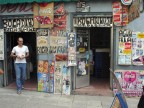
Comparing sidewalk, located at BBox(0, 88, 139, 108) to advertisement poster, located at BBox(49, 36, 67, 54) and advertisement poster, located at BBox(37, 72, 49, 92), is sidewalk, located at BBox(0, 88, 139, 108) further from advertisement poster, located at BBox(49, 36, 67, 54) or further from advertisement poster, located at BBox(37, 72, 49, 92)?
advertisement poster, located at BBox(49, 36, 67, 54)

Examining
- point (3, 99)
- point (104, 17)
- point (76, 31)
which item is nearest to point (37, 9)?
point (76, 31)

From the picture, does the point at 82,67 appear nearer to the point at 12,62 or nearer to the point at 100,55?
the point at 100,55

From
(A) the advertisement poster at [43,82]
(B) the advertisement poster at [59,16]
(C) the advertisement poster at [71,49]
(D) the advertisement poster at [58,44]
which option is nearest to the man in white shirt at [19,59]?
(A) the advertisement poster at [43,82]

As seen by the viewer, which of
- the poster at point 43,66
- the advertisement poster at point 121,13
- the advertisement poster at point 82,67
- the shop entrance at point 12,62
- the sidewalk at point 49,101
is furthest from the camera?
the shop entrance at point 12,62

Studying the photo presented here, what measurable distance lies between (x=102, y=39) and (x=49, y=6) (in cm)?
351

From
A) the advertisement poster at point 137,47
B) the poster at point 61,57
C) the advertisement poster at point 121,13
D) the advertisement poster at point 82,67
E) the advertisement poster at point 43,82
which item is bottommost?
the advertisement poster at point 43,82

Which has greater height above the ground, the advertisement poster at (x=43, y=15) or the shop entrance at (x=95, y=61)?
the advertisement poster at (x=43, y=15)

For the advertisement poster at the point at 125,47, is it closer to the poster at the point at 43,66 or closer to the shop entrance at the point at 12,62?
the poster at the point at 43,66

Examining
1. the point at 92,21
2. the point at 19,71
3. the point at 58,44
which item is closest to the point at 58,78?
the point at 58,44

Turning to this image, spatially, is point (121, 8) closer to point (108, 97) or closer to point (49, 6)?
point (49, 6)

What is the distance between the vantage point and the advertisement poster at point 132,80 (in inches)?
338

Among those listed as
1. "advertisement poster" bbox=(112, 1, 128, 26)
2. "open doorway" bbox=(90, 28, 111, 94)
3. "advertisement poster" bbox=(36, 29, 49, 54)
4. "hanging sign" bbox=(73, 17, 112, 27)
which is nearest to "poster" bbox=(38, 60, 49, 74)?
"advertisement poster" bbox=(36, 29, 49, 54)

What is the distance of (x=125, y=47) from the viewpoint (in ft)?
28.0

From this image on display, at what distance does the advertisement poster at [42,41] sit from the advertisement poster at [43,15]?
0.19m
